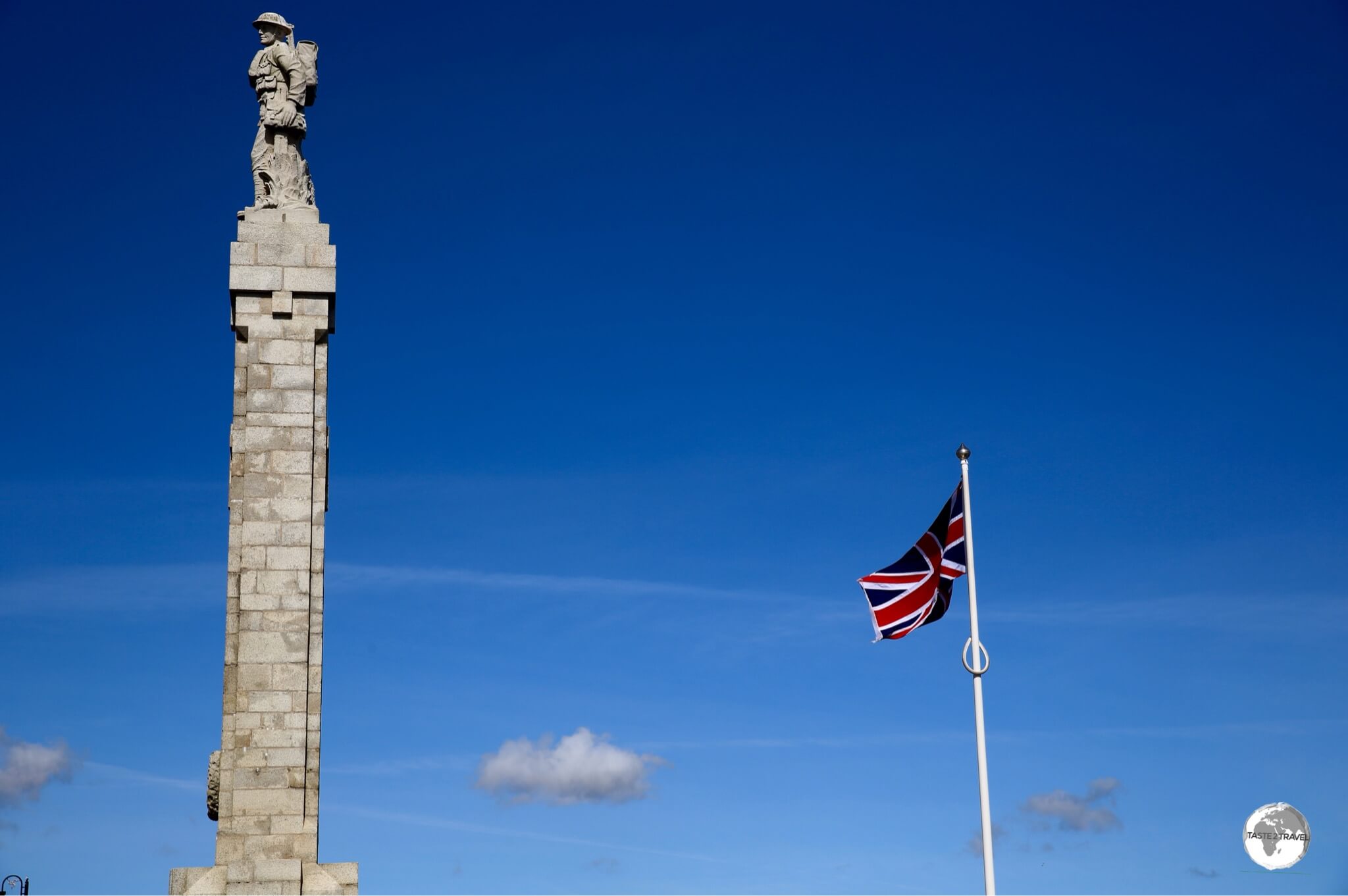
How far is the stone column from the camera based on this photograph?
31.1m

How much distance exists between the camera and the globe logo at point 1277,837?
23.5 meters

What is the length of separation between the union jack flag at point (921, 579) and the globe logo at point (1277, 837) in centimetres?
983

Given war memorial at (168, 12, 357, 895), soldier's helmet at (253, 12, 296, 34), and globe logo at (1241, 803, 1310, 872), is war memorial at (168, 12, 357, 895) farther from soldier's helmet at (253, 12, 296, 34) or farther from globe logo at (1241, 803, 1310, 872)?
globe logo at (1241, 803, 1310, 872)

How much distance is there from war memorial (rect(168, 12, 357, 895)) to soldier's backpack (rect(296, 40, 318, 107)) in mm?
419

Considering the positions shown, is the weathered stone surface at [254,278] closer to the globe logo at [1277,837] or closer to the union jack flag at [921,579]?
the union jack flag at [921,579]

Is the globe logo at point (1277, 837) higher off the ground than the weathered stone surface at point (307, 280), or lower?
lower

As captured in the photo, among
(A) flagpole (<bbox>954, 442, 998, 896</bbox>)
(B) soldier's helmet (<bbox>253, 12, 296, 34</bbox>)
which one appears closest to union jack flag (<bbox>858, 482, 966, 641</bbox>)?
(A) flagpole (<bbox>954, 442, 998, 896</bbox>)

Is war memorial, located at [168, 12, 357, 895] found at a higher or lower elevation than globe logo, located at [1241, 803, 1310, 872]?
higher

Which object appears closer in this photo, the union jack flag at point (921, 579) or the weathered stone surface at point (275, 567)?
the weathered stone surface at point (275, 567)

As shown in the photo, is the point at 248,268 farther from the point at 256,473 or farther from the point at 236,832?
the point at 236,832

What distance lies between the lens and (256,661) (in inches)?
1251

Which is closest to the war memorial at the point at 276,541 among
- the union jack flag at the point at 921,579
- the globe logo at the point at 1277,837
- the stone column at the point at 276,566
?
the stone column at the point at 276,566

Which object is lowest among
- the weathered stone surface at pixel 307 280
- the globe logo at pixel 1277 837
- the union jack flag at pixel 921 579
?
the globe logo at pixel 1277 837

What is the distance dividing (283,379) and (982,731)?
13.7 metres
